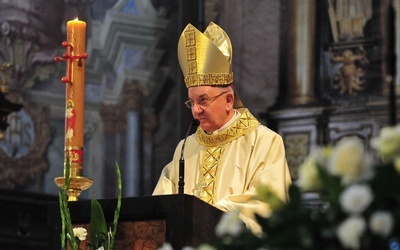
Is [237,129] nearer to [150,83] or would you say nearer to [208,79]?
[208,79]

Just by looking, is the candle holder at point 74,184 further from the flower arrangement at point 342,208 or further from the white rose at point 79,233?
the flower arrangement at point 342,208

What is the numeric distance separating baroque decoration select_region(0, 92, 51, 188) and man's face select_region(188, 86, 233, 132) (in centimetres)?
545

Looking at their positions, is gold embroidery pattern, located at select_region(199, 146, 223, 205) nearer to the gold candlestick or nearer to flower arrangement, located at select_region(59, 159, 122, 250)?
the gold candlestick

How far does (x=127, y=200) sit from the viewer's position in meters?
4.64

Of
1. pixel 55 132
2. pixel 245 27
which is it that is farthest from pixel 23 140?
pixel 245 27

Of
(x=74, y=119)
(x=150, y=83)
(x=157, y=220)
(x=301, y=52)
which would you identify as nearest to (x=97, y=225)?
(x=157, y=220)

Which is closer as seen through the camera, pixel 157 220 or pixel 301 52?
pixel 157 220

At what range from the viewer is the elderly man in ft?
17.6

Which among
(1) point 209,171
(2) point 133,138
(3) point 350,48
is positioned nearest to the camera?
(1) point 209,171

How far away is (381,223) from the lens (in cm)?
181

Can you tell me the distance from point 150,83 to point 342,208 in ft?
31.5

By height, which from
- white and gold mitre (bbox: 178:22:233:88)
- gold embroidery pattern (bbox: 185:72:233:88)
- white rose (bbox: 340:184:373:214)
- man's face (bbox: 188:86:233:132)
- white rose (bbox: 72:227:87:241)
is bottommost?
white rose (bbox: 72:227:87:241)

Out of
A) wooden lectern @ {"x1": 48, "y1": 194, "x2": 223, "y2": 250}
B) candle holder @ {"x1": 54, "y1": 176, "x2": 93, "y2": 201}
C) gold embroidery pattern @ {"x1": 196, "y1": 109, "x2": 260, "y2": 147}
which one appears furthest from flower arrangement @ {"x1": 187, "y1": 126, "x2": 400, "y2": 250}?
gold embroidery pattern @ {"x1": 196, "y1": 109, "x2": 260, "y2": 147}

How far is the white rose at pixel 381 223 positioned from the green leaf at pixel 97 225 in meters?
2.87
